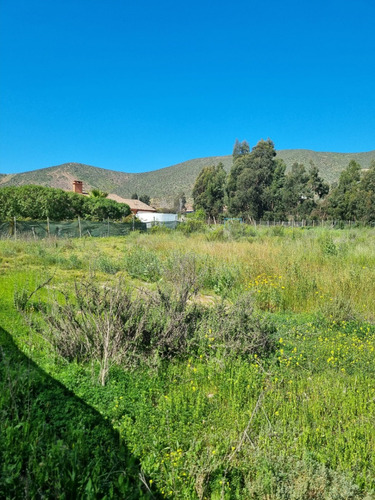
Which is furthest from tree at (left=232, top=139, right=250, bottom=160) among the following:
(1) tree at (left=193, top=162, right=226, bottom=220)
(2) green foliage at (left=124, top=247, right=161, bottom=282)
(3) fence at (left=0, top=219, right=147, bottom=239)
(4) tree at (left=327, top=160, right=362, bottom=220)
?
(2) green foliage at (left=124, top=247, right=161, bottom=282)

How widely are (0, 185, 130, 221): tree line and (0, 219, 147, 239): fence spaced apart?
30.1 ft

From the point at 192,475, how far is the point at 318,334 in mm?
2919

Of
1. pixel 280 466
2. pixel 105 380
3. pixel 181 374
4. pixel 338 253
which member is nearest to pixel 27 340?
pixel 105 380

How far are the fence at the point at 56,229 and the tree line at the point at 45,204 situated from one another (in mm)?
9161

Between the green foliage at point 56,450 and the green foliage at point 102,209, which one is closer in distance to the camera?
the green foliage at point 56,450

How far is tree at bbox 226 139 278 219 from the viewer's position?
1688 inches

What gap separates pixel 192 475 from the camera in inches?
73.6

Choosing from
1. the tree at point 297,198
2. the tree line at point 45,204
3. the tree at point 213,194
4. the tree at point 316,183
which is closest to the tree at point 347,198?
the tree at point 297,198

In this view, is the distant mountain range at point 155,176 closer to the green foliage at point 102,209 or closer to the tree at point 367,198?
the tree at point 367,198

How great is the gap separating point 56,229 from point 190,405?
17380 millimetres

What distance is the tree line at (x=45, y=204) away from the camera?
27938mm

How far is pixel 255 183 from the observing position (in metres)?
43.2

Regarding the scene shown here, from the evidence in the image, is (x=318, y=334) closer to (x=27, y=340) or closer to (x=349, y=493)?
(x=349, y=493)

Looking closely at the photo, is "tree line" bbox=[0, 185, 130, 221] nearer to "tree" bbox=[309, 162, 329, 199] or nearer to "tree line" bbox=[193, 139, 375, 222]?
"tree line" bbox=[193, 139, 375, 222]
